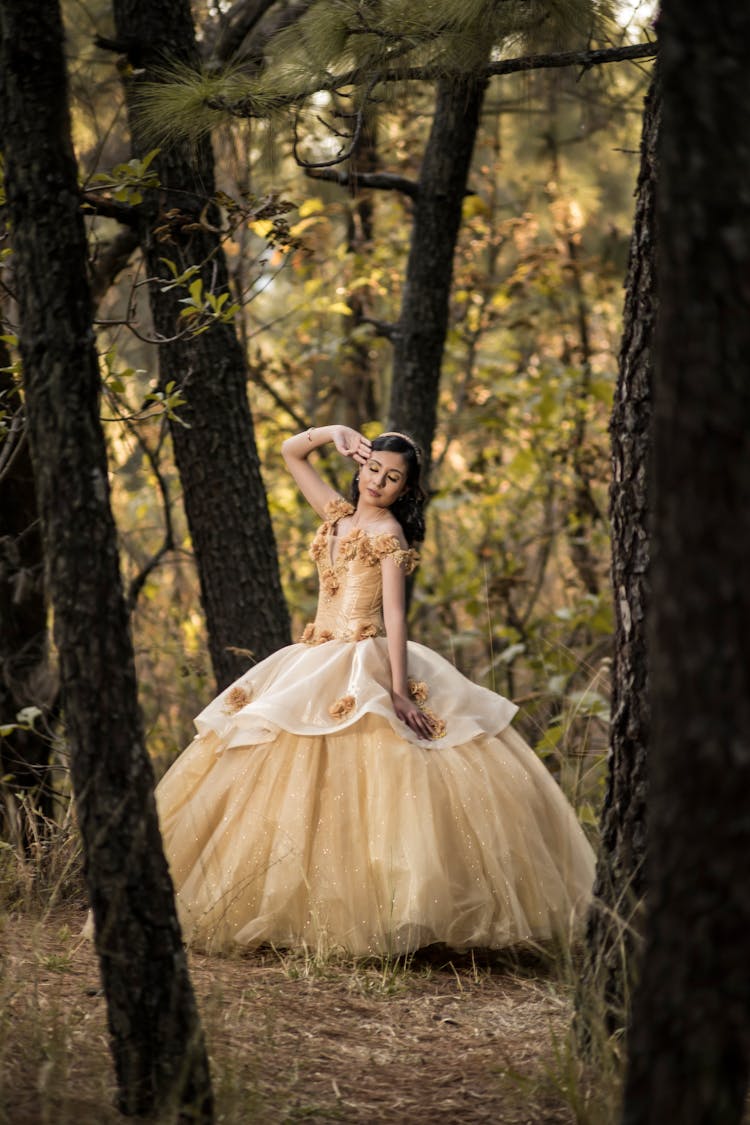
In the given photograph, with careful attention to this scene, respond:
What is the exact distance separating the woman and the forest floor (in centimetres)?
15

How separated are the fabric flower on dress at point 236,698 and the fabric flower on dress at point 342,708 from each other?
0.37m

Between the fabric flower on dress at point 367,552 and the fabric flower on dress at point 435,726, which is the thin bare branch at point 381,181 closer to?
the fabric flower on dress at point 367,552

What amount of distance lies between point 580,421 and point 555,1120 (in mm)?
5768

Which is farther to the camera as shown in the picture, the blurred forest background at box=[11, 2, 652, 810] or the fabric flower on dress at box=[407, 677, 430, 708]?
the blurred forest background at box=[11, 2, 652, 810]

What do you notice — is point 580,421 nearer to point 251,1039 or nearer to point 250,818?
point 250,818

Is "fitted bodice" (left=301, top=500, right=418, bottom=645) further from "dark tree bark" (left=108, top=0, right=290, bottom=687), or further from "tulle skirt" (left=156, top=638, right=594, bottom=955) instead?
"dark tree bark" (left=108, top=0, right=290, bottom=687)

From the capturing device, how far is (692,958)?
1761mm

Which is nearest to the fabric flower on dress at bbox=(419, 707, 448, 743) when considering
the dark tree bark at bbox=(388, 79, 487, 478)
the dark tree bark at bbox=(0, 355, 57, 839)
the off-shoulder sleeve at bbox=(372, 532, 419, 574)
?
the off-shoulder sleeve at bbox=(372, 532, 419, 574)

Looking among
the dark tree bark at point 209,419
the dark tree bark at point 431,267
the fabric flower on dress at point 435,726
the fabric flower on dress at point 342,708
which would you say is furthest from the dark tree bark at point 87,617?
the dark tree bark at point 431,267

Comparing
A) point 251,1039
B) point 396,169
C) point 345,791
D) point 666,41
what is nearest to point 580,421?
point 396,169

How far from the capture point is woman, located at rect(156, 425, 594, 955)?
3561mm

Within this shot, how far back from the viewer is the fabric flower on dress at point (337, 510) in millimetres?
4246

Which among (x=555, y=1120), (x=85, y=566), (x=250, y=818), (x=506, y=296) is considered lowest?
(x=555, y=1120)

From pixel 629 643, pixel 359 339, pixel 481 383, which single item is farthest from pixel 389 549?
pixel 481 383
